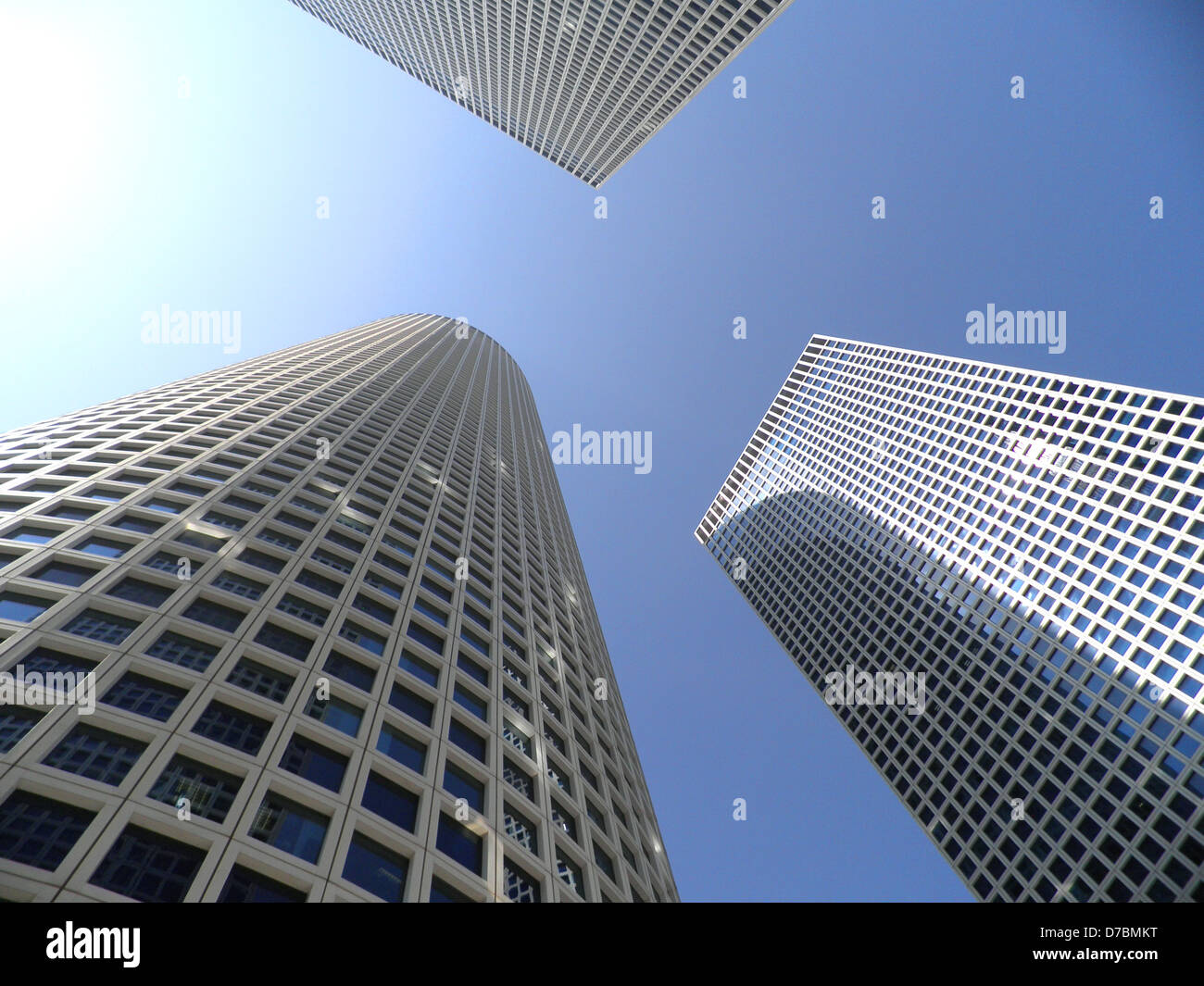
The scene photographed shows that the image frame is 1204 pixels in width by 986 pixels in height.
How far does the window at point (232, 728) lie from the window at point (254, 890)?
3342mm

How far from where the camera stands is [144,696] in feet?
54.6

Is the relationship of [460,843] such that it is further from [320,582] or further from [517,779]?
[320,582]

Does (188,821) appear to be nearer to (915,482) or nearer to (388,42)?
(915,482)

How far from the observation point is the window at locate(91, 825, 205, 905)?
12258 millimetres

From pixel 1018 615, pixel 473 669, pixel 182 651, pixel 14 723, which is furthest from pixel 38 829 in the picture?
pixel 1018 615

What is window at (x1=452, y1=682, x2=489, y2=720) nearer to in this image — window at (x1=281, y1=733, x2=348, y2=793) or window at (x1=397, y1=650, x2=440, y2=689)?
window at (x1=397, y1=650, x2=440, y2=689)

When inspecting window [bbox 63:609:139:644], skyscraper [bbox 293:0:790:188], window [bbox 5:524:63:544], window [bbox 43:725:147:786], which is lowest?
window [bbox 43:725:147:786]

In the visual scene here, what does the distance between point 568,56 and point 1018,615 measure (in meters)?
91.5

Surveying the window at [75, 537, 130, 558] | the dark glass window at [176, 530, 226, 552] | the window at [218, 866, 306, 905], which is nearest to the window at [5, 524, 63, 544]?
the window at [75, 537, 130, 558]

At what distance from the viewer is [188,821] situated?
543 inches

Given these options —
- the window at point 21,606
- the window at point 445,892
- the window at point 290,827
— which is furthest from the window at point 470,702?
the window at point 21,606

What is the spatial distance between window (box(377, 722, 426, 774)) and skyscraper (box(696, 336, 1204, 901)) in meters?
59.2

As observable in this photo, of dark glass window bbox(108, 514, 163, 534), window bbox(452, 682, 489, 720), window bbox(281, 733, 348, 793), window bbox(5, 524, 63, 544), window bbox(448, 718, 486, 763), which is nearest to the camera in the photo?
window bbox(281, 733, 348, 793)

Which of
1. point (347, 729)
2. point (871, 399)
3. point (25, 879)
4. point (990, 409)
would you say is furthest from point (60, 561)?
point (871, 399)
